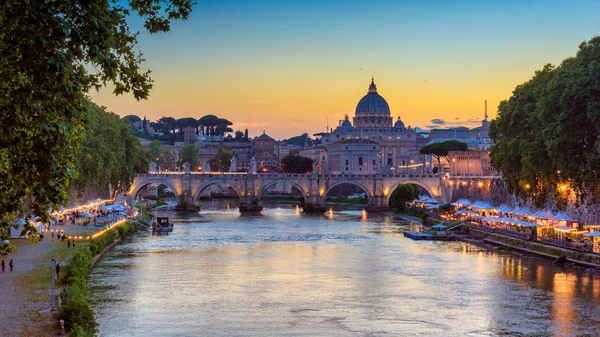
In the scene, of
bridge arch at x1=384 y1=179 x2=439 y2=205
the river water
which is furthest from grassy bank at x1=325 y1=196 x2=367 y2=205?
the river water

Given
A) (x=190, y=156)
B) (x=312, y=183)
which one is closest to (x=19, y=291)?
(x=312, y=183)

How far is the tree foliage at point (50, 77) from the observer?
12703mm

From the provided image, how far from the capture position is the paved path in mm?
27477

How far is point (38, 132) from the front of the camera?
13.5m

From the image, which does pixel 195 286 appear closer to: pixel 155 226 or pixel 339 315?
pixel 339 315

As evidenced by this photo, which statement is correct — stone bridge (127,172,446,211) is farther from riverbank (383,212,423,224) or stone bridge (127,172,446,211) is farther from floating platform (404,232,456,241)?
floating platform (404,232,456,241)

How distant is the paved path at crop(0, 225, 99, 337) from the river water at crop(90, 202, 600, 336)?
8.36 feet

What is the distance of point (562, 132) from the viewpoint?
49031mm

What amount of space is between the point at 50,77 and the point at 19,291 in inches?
863

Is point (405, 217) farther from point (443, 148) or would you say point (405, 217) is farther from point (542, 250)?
point (443, 148)

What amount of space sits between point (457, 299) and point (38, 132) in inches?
1019

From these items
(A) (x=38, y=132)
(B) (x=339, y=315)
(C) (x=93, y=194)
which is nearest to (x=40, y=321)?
(B) (x=339, y=315)

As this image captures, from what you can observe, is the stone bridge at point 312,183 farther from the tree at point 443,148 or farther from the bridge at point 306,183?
the tree at point 443,148

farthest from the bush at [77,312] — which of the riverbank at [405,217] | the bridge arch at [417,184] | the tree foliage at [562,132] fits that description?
the bridge arch at [417,184]
